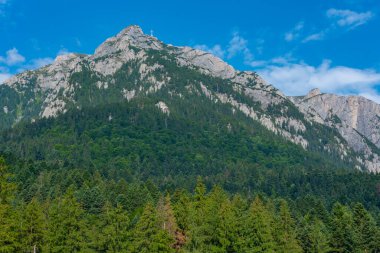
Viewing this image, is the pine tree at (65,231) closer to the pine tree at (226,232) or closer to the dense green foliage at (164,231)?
the dense green foliage at (164,231)

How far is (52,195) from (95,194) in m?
22.9

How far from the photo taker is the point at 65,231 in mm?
83938

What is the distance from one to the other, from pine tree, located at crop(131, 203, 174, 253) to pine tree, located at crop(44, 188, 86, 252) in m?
9.33

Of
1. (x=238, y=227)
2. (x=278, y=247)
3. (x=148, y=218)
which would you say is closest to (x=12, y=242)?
(x=148, y=218)

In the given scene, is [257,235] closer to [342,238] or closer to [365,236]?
[342,238]

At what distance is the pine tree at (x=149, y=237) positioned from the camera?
81.2 metres

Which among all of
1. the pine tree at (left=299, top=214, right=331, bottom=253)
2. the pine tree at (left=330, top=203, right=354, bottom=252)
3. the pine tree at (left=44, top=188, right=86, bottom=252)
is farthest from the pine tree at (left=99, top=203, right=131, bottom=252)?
the pine tree at (left=330, top=203, right=354, bottom=252)

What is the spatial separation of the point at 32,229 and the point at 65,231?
5.67 m

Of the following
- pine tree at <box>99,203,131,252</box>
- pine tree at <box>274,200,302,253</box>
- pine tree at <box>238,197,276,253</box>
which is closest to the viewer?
pine tree at <box>99,203,131,252</box>

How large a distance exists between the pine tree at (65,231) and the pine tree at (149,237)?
367 inches

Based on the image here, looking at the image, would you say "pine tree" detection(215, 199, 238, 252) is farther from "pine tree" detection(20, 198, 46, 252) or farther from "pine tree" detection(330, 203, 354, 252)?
"pine tree" detection(330, 203, 354, 252)

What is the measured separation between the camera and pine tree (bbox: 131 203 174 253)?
267 feet

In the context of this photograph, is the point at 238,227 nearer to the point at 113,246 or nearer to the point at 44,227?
the point at 113,246

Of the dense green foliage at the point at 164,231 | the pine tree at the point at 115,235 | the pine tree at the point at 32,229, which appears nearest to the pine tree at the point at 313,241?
the dense green foliage at the point at 164,231
